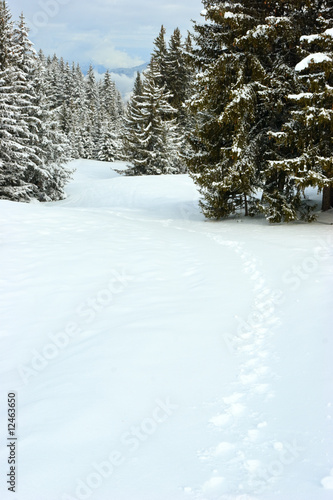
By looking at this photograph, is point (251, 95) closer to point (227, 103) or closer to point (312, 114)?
point (227, 103)

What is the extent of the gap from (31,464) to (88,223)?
9.09 m

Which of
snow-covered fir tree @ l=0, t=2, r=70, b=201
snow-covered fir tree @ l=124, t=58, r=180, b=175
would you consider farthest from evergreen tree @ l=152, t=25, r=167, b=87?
snow-covered fir tree @ l=0, t=2, r=70, b=201

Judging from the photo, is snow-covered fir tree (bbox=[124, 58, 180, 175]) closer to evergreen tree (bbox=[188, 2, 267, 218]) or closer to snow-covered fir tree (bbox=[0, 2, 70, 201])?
snow-covered fir tree (bbox=[0, 2, 70, 201])

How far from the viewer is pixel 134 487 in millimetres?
2348

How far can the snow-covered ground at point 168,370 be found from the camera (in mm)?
2430

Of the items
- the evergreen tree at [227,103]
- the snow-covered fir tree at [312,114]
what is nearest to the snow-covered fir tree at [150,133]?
the evergreen tree at [227,103]

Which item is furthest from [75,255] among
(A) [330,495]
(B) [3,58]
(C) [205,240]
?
(B) [3,58]

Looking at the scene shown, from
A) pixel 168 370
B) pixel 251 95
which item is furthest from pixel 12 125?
pixel 168 370

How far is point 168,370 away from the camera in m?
3.79

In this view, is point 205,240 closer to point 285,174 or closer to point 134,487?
point 285,174

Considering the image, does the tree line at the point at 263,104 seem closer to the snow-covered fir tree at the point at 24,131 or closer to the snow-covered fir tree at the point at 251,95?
the snow-covered fir tree at the point at 251,95

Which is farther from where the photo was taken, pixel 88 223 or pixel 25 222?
pixel 88 223

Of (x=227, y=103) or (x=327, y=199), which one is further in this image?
(x=327, y=199)

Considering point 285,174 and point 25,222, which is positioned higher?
point 285,174
